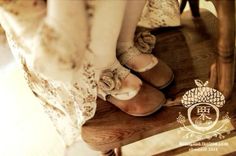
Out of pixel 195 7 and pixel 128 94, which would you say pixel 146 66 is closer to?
pixel 128 94

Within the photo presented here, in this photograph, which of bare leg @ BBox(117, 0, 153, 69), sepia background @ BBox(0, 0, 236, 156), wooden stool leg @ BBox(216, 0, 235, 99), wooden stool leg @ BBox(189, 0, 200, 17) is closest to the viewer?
wooden stool leg @ BBox(216, 0, 235, 99)

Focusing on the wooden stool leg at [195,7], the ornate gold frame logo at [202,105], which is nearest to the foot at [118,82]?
the ornate gold frame logo at [202,105]

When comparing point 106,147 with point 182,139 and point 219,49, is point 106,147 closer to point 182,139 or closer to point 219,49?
point 219,49

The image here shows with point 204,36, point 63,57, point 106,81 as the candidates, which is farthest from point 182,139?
point 63,57

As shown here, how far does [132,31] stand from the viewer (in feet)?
2.30

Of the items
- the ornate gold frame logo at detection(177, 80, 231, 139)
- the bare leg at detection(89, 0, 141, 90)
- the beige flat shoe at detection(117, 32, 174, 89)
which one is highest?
the bare leg at detection(89, 0, 141, 90)

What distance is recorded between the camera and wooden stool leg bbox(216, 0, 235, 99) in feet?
1.70

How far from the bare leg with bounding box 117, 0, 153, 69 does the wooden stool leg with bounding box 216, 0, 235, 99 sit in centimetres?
17

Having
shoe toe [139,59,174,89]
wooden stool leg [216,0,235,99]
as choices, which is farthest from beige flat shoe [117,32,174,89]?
wooden stool leg [216,0,235,99]

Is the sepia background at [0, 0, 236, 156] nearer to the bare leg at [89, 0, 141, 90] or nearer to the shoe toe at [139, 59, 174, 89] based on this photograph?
the shoe toe at [139, 59, 174, 89]

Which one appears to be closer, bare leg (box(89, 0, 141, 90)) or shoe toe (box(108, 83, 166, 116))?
bare leg (box(89, 0, 141, 90))

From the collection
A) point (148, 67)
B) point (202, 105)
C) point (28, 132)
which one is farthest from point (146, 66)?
point (28, 132)

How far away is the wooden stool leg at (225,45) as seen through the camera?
0.52 meters

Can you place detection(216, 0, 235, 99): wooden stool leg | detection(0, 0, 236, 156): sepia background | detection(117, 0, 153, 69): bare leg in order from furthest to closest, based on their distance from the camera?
detection(0, 0, 236, 156): sepia background
detection(117, 0, 153, 69): bare leg
detection(216, 0, 235, 99): wooden stool leg
